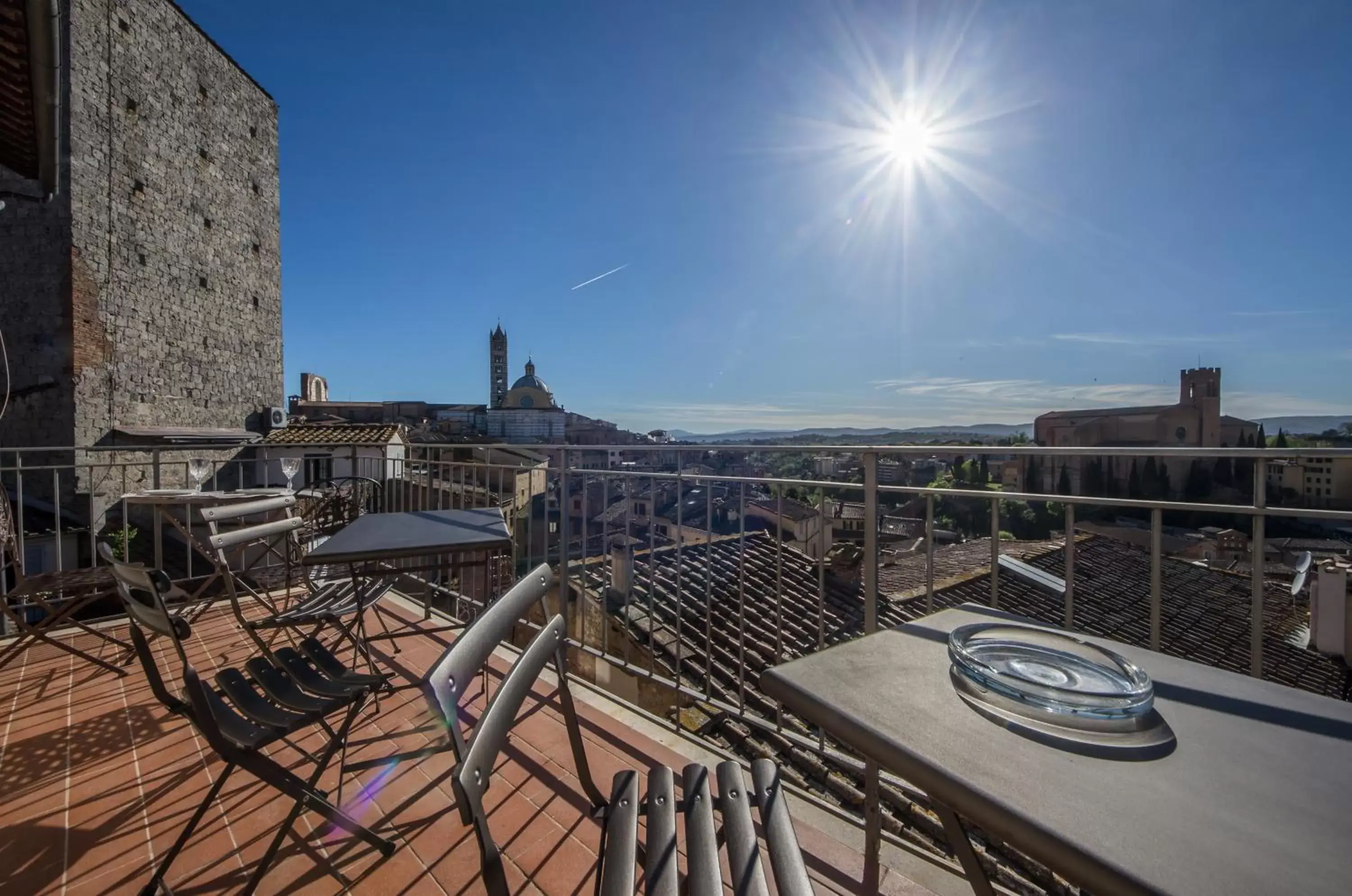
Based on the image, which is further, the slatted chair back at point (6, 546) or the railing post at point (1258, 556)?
the slatted chair back at point (6, 546)

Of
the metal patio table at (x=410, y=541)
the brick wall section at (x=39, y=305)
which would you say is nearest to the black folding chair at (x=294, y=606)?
the metal patio table at (x=410, y=541)

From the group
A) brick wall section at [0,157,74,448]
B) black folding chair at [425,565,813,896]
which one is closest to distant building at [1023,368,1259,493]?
black folding chair at [425,565,813,896]

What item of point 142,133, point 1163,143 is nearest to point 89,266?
point 142,133

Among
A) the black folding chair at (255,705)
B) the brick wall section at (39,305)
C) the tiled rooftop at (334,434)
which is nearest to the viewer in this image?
the black folding chair at (255,705)

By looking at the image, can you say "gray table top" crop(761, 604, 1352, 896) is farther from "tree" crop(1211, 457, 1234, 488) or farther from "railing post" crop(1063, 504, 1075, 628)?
"tree" crop(1211, 457, 1234, 488)

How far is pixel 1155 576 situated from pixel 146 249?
822 inches

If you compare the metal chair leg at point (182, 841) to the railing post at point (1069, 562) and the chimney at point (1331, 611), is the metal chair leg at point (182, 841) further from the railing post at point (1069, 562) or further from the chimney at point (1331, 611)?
the chimney at point (1331, 611)

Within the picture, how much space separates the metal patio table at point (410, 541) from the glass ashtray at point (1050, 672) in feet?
5.22

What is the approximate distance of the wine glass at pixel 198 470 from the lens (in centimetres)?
323

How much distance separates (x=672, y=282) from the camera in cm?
1673

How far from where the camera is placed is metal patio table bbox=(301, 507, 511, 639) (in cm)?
181

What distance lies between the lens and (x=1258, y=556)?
4.01ft

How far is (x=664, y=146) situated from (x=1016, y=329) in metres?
19.9

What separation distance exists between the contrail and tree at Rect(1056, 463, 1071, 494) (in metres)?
15.9
